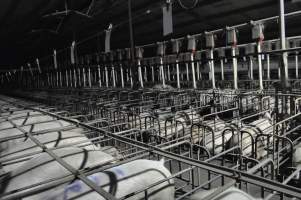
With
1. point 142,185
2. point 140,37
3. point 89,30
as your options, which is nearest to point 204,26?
point 140,37

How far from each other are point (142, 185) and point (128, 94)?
6.08m

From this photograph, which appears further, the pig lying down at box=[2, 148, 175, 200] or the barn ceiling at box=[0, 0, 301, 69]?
the barn ceiling at box=[0, 0, 301, 69]

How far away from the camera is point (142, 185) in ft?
7.01

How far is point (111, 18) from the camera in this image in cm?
1756

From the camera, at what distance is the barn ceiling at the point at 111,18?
43.9 ft

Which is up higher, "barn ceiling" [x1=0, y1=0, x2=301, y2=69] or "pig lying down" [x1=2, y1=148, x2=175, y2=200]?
"barn ceiling" [x1=0, y1=0, x2=301, y2=69]

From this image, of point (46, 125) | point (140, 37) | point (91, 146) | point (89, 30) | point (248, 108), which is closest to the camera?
point (91, 146)

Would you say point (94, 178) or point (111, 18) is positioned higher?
point (111, 18)

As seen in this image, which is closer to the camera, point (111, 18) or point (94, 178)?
point (94, 178)

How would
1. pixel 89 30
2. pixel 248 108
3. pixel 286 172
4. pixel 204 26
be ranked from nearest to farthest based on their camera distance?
pixel 286 172, pixel 248 108, pixel 89 30, pixel 204 26

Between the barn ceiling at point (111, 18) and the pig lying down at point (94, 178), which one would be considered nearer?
the pig lying down at point (94, 178)

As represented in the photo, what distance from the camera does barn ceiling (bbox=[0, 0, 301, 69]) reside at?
13.4 meters

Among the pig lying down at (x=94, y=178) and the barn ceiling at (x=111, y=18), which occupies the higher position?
the barn ceiling at (x=111, y=18)

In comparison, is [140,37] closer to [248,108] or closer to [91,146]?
[248,108]
